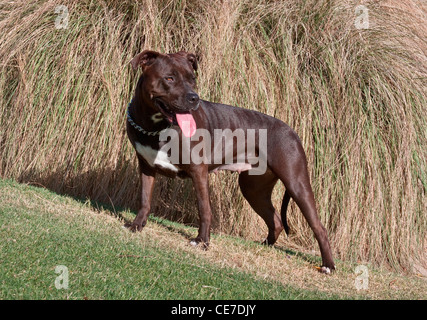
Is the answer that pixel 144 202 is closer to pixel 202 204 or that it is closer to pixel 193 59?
pixel 202 204

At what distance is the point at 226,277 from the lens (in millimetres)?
3463

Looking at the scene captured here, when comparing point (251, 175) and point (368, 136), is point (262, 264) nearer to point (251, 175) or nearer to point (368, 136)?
point (251, 175)

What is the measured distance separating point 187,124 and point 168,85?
0.33 meters

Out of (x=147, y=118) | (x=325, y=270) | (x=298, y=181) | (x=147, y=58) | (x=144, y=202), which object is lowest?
(x=325, y=270)

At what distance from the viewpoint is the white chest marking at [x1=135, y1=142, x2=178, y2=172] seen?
170 inches

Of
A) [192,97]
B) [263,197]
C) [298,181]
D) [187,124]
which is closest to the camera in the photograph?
[192,97]

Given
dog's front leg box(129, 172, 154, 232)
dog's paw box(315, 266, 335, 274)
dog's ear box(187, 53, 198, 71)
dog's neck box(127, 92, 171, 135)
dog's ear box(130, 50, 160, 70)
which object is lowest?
dog's paw box(315, 266, 335, 274)

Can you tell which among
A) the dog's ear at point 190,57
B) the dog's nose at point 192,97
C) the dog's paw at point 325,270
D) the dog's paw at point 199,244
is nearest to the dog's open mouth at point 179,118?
the dog's nose at point 192,97

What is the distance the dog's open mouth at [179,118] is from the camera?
4129 millimetres

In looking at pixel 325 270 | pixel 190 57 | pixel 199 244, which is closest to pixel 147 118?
pixel 190 57

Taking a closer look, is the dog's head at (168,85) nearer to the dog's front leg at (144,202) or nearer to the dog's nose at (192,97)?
the dog's nose at (192,97)

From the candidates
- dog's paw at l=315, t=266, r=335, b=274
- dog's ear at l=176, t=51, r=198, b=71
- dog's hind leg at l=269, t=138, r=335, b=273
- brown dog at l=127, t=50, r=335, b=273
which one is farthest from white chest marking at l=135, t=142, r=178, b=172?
dog's paw at l=315, t=266, r=335, b=274

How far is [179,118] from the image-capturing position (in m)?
4.13

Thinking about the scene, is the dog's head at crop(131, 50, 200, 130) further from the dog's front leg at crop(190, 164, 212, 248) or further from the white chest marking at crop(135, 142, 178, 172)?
the dog's front leg at crop(190, 164, 212, 248)
